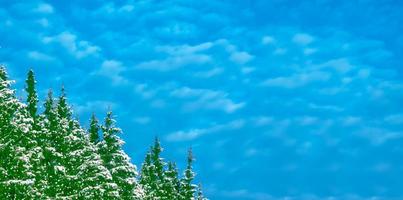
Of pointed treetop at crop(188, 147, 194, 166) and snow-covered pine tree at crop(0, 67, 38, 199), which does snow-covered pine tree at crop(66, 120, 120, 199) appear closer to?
snow-covered pine tree at crop(0, 67, 38, 199)

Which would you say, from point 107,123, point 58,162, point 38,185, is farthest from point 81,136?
point 38,185

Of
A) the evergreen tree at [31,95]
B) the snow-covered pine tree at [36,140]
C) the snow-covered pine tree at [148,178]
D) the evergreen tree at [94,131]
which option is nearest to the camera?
the snow-covered pine tree at [36,140]

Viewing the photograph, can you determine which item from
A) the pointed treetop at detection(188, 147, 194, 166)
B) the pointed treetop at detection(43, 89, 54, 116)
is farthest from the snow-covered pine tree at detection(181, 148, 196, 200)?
the pointed treetop at detection(43, 89, 54, 116)

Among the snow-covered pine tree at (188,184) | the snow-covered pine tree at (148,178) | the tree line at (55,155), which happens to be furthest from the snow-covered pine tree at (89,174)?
the snow-covered pine tree at (188,184)

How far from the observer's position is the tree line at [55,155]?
3944 cm

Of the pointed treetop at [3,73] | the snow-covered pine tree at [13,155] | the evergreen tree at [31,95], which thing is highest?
the evergreen tree at [31,95]

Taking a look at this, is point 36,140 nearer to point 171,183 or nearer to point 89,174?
point 89,174

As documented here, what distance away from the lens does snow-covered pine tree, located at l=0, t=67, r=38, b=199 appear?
127 feet

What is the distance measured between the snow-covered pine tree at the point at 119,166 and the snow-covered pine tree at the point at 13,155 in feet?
33.8

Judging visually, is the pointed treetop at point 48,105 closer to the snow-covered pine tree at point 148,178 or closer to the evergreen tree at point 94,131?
the evergreen tree at point 94,131

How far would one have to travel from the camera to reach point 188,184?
74.4 m

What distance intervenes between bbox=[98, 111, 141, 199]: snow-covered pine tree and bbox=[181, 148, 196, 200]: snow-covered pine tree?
20.8m

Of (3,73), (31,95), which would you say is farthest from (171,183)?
(3,73)

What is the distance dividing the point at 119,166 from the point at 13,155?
13.1 meters
